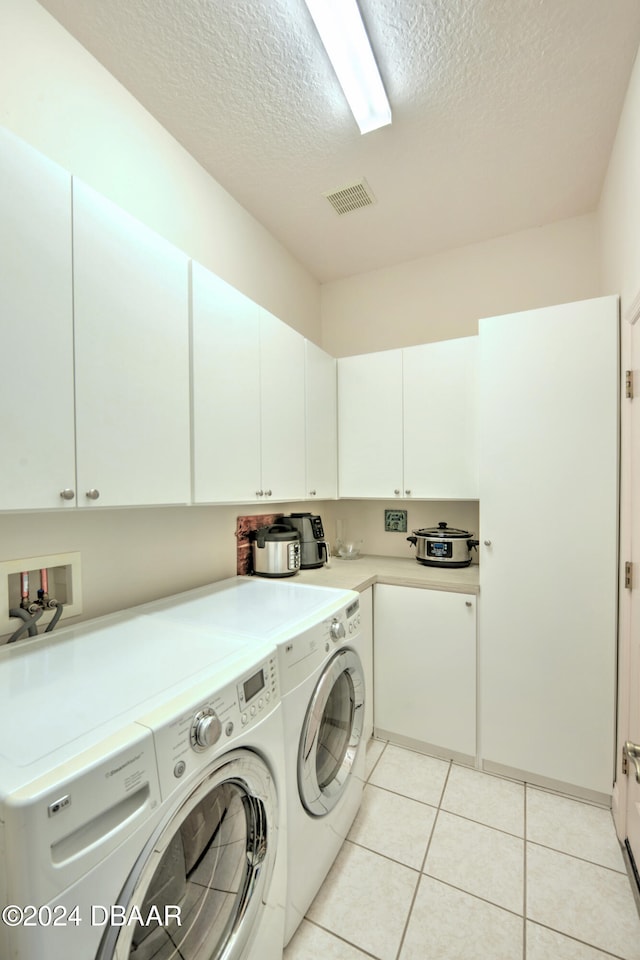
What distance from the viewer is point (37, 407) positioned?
0.94 metres

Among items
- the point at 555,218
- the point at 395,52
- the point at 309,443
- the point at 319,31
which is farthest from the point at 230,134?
the point at 555,218

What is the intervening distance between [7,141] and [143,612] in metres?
1.35

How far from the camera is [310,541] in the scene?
2.29 meters

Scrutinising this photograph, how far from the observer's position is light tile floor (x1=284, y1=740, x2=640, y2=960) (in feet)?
3.80

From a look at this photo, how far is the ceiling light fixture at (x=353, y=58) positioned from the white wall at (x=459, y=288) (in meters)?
1.12

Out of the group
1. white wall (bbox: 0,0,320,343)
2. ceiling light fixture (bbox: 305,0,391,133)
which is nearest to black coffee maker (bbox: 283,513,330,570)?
white wall (bbox: 0,0,320,343)

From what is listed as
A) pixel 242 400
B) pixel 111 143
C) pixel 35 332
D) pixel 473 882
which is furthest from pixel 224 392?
pixel 473 882

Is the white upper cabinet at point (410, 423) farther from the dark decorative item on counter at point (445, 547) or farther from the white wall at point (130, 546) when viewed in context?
the white wall at point (130, 546)

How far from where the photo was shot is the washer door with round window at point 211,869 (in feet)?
2.41

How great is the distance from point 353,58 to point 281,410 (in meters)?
1.30

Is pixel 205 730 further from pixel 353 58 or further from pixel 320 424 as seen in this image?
pixel 353 58

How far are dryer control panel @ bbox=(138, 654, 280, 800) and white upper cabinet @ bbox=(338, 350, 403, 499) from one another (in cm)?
157

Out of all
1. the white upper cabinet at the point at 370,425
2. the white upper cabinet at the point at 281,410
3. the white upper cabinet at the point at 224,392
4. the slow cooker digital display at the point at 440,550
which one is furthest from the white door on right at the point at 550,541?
the white upper cabinet at the point at 224,392

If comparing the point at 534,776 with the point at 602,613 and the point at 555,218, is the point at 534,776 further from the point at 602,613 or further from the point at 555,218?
the point at 555,218
